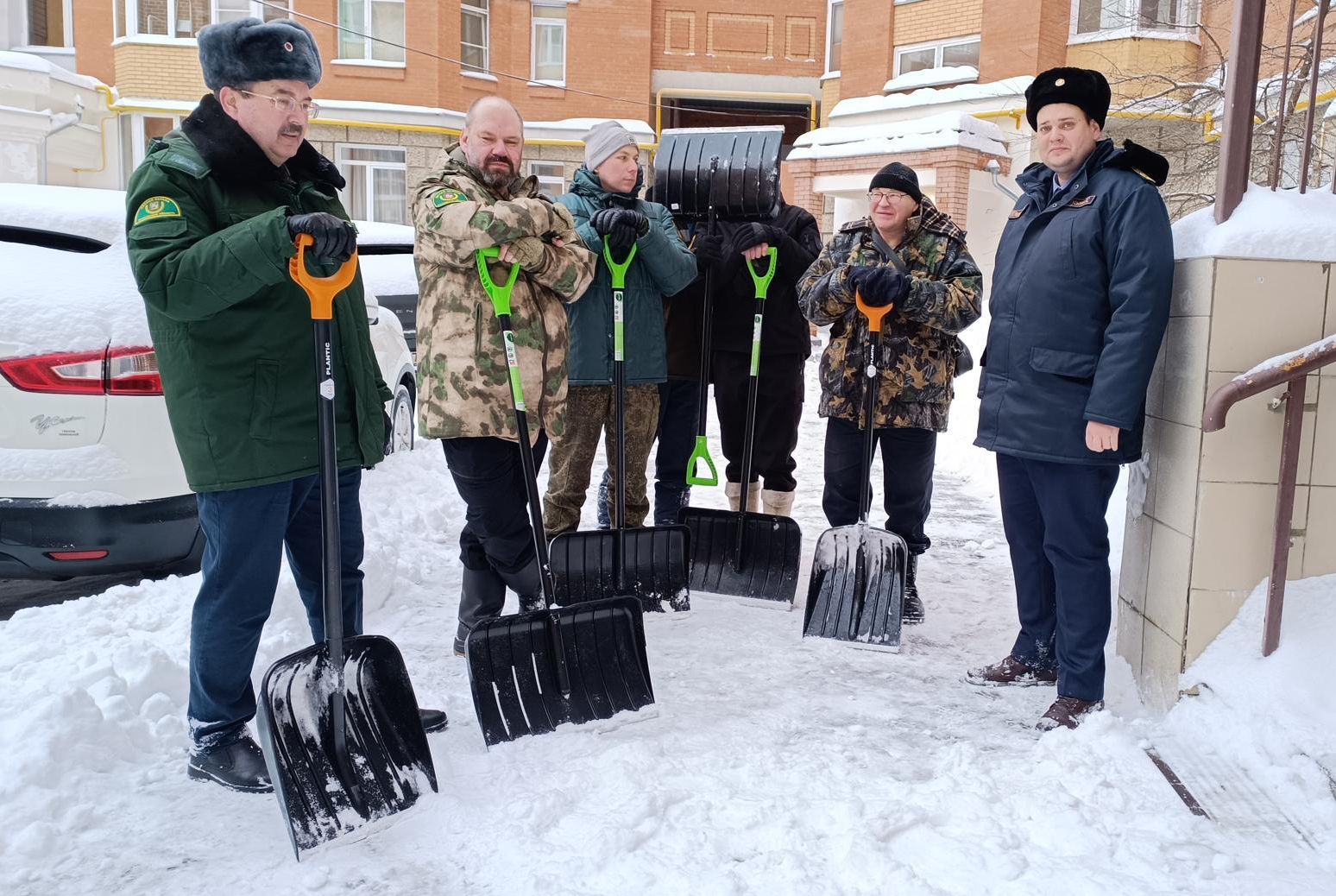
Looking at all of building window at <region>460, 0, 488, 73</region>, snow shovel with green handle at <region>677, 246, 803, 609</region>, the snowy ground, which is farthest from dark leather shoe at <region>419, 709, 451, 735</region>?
building window at <region>460, 0, 488, 73</region>

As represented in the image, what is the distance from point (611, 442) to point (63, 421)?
1984 mm

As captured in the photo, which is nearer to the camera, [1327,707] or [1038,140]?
[1327,707]

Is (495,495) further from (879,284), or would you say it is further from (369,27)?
(369,27)

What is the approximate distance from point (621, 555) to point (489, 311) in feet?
3.62

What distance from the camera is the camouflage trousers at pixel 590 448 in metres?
4.09

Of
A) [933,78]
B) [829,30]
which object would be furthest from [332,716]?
[829,30]

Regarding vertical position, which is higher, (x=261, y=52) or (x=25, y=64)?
(x=25, y=64)

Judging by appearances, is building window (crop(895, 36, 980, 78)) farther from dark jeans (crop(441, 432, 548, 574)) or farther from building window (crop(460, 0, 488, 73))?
dark jeans (crop(441, 432, 548, 574))

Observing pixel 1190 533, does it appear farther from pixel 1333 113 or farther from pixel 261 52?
pixel 1333 113

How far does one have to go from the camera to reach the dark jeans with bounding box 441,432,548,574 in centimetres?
339

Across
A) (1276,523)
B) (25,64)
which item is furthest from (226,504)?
(25,64)

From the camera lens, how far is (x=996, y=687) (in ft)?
11.3

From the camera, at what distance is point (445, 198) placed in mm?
3195

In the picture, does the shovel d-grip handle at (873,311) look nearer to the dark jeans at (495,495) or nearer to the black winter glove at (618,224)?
the black winter glove at (618,224)
